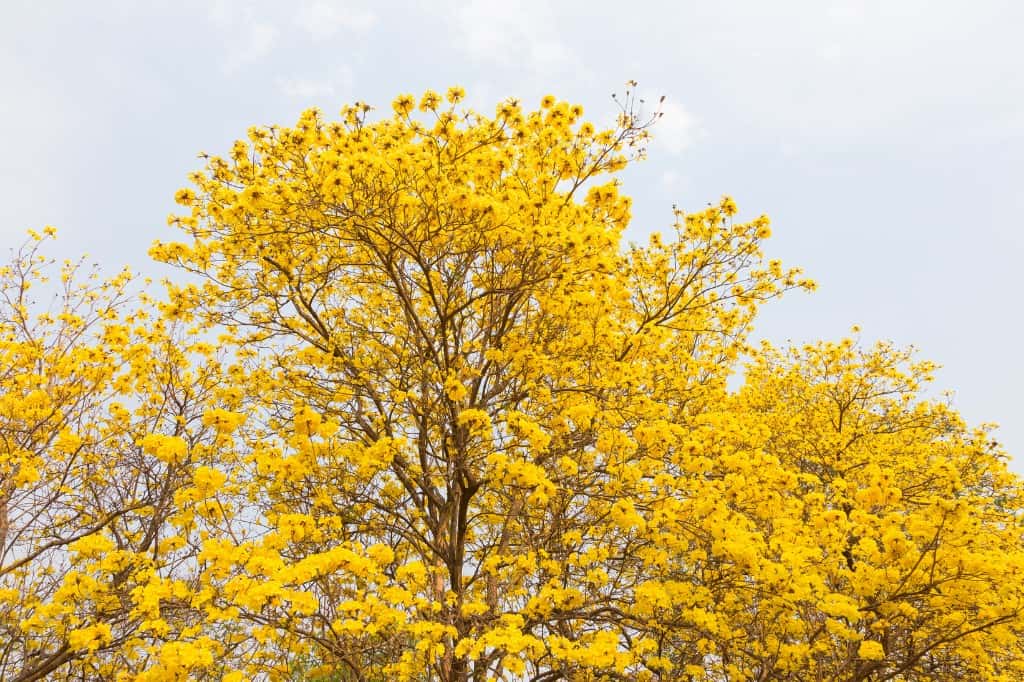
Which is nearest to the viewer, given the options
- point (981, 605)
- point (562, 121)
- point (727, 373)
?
point (981, 605)

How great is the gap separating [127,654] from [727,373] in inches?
330

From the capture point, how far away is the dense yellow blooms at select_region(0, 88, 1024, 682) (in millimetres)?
5441

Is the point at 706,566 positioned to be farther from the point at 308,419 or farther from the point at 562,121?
the point at 562,121

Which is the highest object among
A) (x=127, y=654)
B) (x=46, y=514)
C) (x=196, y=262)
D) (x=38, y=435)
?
(x=196, y=262)

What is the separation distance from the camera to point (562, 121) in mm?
7141

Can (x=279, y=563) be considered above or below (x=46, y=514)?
below

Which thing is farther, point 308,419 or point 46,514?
point 46,514

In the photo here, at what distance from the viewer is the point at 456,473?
23.1 feet

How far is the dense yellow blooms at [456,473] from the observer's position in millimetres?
5441

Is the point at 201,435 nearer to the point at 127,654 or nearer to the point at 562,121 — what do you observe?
the point at 127,654

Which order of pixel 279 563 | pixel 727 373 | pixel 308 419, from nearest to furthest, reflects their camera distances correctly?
1. pixel 279 563
2. pixel 308 419
3. pixel 727 373

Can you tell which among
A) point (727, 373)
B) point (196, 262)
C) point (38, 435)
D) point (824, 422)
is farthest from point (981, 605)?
Result: point (38, 435)

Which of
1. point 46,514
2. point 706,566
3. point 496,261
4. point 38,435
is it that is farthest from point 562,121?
point 46,514

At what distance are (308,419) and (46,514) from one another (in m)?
4.71
